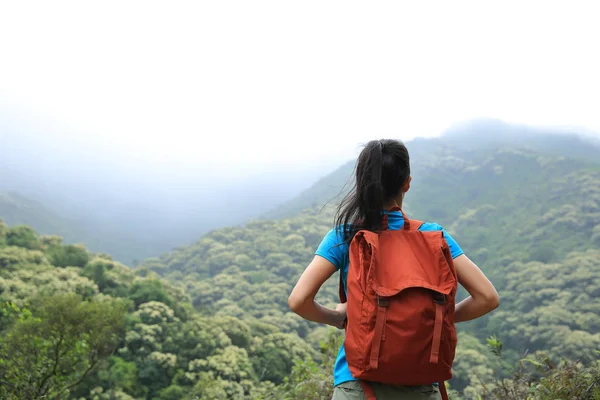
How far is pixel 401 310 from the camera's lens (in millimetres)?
1022

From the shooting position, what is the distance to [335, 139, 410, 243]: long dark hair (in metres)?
1.20

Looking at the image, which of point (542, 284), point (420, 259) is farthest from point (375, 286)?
point (542, 284)

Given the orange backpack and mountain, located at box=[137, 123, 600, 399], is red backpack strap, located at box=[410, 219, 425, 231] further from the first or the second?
mountain, located at box=[137, 123, 600, 399]

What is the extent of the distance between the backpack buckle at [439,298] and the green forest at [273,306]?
0.38m

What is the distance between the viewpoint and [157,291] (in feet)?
65.4

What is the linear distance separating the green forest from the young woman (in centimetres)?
11

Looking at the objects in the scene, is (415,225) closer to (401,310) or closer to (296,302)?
(401,310)

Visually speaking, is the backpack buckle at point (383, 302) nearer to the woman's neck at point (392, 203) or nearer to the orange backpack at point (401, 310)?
the orange backpack at point (401, 310)

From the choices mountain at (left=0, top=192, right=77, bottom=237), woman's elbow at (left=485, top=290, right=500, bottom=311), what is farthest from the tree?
mountain at (left=0, top=192, right=77, bottom=237)

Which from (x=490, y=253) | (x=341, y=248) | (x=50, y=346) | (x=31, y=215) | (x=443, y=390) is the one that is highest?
(x=341, y=248)

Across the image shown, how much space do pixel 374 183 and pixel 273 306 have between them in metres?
33.1

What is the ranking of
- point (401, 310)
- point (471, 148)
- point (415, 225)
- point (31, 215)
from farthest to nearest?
point (471, 148)
point (31, 215)
point (415, 225)
point (401, 310)

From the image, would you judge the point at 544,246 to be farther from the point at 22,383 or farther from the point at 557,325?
the point at 22,383

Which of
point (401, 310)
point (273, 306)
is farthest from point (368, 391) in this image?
point (273, 306)
